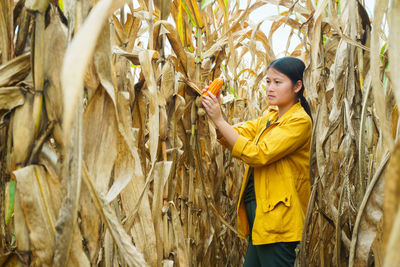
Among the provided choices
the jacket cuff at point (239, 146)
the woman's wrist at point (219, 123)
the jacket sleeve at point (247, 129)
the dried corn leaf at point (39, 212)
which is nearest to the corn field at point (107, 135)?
the dried corn leaf at point (39, 212)

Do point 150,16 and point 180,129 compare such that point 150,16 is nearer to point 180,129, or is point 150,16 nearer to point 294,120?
point 180,129

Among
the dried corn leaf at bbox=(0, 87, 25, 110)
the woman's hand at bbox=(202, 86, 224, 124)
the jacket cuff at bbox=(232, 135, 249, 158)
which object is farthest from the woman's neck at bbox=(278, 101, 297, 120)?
the dried corn leaf at bbox=(0, 87, 25, 110)

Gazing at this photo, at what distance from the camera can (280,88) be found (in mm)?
1380

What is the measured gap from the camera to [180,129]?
1094mm

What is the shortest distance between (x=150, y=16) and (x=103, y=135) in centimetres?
39

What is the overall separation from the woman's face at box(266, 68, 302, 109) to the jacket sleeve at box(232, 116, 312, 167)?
125 millimetres

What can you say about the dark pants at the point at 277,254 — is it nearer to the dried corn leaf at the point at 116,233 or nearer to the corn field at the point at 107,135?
the corn field at the point at 107,135

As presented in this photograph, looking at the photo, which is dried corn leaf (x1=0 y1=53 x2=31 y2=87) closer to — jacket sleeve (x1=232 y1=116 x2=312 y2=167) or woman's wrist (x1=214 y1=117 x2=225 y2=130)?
woman's wrist (x1=214 y1=117 x2=225 y2=130)

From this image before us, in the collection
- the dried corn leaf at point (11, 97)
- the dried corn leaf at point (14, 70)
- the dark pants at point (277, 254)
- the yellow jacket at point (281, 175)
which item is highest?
the dried corn leaf at point (14, 70)

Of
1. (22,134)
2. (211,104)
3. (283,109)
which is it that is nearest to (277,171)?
(283,109)

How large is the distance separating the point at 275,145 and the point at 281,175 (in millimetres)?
137

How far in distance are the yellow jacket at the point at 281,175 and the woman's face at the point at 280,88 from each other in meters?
0.05

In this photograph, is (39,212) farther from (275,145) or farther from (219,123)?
(275,145)

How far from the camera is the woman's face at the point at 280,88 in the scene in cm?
137
